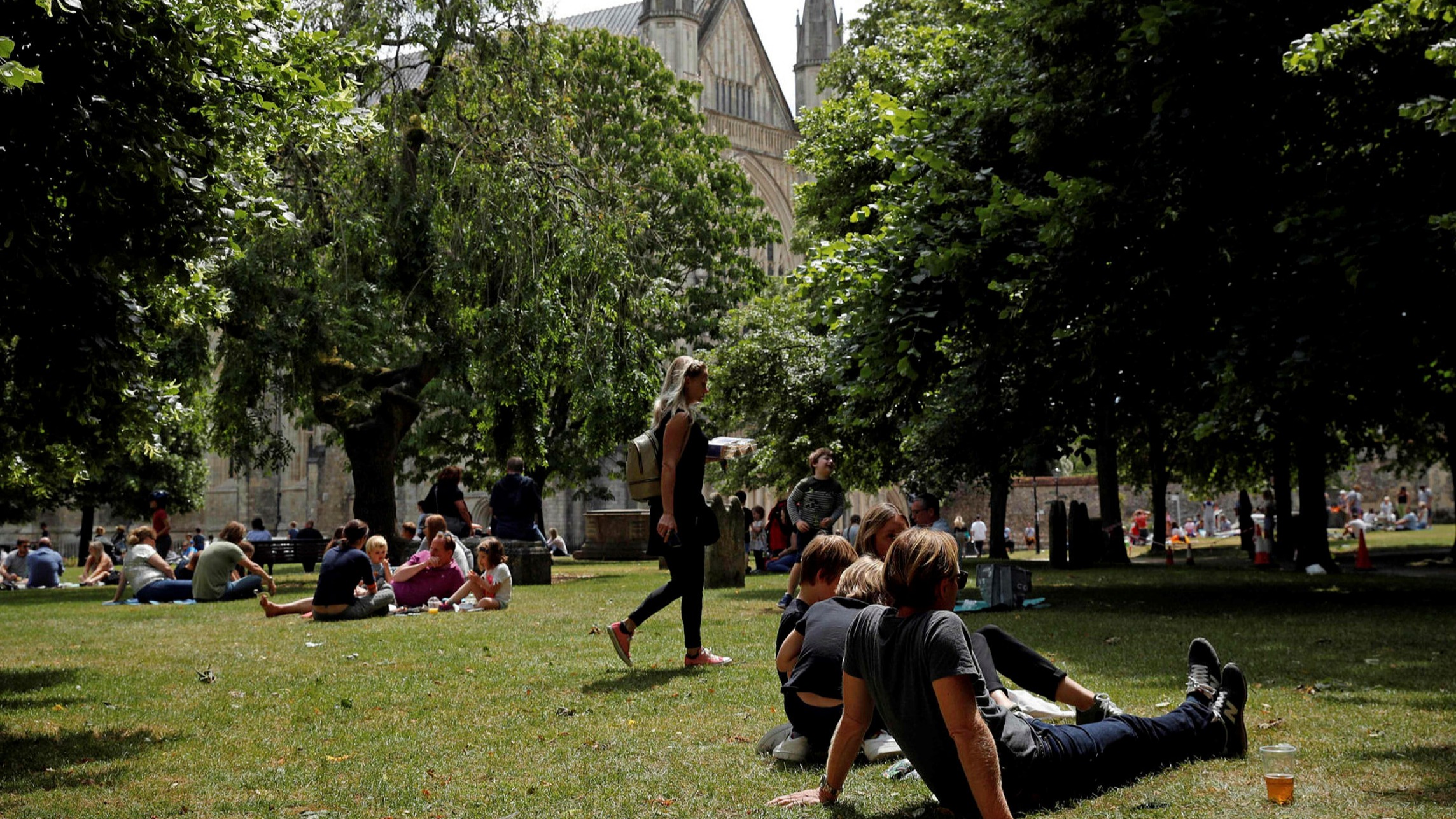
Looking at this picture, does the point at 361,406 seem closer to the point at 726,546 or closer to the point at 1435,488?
the point at 726,546

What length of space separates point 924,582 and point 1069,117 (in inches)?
449

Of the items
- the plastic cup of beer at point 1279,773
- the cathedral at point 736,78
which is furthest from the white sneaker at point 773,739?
the cathedral at point 736,78

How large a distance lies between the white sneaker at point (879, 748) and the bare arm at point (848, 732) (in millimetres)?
857

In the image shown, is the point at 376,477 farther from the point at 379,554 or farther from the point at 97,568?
the point at 379,554

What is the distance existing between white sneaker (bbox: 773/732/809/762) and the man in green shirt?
13004mm

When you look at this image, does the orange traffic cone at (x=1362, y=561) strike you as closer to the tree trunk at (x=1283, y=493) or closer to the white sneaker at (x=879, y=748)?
the tree trunk at (x=1283, y=493)

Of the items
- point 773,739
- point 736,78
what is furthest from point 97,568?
point 736,78

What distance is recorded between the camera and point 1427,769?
523cm

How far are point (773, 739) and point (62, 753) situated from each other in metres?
3.33

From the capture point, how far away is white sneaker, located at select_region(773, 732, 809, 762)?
552 cm

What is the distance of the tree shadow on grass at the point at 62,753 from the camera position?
5520mm

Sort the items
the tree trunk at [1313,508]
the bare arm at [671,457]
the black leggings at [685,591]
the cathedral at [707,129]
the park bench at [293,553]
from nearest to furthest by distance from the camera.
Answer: the bare arm at [671,457], the black leggings at [685,591], the tree trunk at [1313,508], the park bench at [293,553], the cathedral at [707,129]

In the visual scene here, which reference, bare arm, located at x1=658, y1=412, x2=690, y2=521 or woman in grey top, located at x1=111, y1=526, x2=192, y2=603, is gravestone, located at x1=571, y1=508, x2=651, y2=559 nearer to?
woman in grey top, located at x1=111, y1=526, x2=192, y2=603

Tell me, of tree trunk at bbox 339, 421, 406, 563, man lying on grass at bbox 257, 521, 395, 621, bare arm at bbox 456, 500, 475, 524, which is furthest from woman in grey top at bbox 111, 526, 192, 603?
man lying on grass at bbox 257, 521, 395, 621
